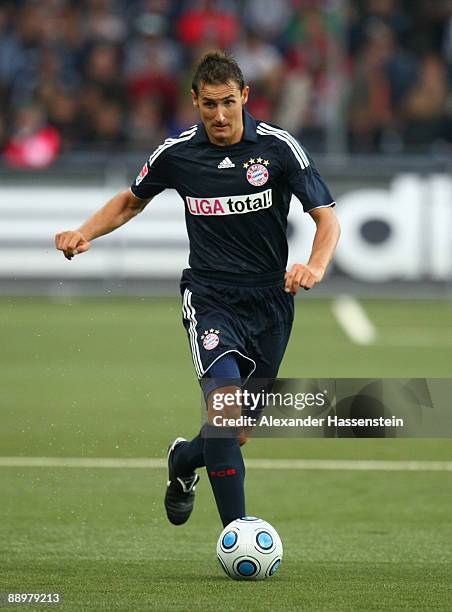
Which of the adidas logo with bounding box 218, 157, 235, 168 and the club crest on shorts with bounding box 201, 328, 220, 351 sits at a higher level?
the adidas logo with bounding box 218, 157, 235, 168

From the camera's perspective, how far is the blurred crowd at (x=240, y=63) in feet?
59.4

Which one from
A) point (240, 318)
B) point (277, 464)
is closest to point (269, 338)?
point (240, 318)

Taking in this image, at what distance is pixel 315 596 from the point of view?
223 inches

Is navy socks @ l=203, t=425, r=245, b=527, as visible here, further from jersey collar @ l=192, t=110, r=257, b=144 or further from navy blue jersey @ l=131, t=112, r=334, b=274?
jersey collar @ l=192, t=110, r=257, b=144

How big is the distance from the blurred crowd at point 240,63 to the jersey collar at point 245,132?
10870mm

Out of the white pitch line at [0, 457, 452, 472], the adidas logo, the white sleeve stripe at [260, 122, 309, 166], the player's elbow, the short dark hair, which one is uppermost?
the short dark hair

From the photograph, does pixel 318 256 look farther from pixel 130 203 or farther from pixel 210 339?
pixel 130 203

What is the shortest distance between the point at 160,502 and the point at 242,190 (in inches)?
80.6

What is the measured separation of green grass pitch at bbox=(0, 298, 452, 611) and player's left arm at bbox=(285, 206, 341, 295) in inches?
47.9

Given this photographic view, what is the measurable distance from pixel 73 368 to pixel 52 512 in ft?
16.1

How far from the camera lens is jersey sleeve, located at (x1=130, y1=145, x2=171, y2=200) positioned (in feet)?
22.0

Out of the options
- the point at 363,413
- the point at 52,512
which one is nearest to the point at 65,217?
the point at 52,512

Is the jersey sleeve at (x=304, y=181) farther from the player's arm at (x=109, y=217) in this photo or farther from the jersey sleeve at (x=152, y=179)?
the player's arm at (x=109, y=217)

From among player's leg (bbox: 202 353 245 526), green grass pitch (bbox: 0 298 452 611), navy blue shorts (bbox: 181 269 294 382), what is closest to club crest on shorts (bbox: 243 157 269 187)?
navy blue shorts (bbox: 181 269 294 382)
